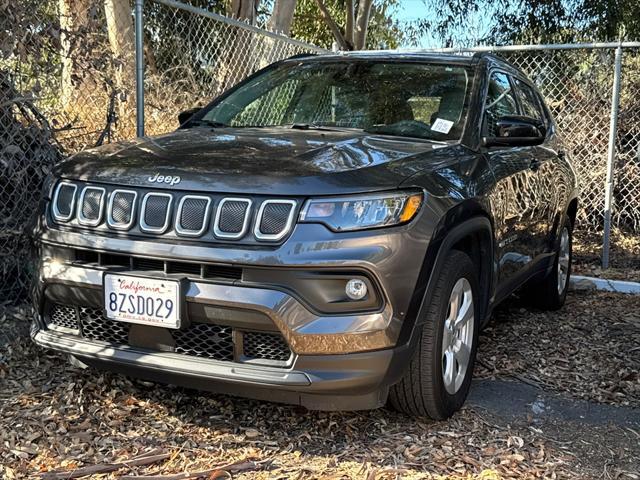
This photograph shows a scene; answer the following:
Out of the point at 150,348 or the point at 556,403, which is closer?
the point at 150,348

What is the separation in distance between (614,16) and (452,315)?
33.9 feet

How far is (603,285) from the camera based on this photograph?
648 centimetres

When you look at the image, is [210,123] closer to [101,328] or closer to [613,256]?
[101,328]

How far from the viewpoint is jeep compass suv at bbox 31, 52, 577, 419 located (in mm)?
2756

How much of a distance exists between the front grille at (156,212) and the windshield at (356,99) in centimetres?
130

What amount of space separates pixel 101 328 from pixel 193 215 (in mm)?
705

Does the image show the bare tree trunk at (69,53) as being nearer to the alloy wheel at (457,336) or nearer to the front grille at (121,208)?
the front grille at (121,208)

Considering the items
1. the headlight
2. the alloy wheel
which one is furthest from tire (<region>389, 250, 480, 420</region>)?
the headlight

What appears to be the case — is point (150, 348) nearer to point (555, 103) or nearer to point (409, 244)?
point (409, 244)

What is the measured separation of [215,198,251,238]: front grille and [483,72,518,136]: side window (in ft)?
5.72

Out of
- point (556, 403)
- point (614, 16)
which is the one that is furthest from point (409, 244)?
point (614, 16)

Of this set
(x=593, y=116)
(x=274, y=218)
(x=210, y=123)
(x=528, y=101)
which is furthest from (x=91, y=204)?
(x=593, y=116)

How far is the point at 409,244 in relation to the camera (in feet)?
9.31

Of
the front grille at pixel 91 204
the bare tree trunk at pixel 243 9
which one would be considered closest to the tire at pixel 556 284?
the front grille at pixel 91 204
